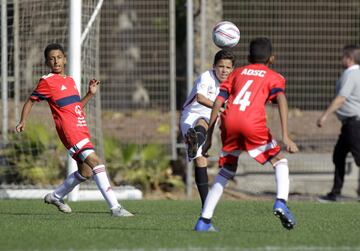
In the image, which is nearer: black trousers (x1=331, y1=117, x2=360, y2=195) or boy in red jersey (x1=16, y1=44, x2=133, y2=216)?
boy in red jersey (x1=16, y1=44, x2=133, y2=216)

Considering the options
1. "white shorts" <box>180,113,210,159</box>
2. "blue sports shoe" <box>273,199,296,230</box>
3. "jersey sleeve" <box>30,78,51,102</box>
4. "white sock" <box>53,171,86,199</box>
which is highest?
"jersey sleeve" <box>30,78,51,102</box>

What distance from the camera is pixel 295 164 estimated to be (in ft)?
62.3

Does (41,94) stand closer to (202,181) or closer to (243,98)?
(202,181)

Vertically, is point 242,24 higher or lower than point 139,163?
higher

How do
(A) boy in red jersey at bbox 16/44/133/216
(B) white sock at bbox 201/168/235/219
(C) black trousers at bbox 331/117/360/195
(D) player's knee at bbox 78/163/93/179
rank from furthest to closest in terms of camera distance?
(C) black trousers at bbox 331/117/360/195 → (D) player's knee at bbox 78/163/93/179 → (A) boy in red jersey at bbox 16/44/133/216 → (B) white sock at bbox 201/168/235/219

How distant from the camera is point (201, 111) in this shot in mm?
12109

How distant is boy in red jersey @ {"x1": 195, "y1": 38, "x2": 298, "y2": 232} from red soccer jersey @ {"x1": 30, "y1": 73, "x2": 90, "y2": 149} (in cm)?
257

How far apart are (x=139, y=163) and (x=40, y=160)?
173 centimetres

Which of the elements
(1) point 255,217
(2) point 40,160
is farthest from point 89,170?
(2) point 40,160

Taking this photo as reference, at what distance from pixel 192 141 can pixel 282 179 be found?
217cm

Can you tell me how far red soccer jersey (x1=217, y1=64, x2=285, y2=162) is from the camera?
30.5 feet

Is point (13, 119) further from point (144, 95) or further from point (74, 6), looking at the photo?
point (74, 6)

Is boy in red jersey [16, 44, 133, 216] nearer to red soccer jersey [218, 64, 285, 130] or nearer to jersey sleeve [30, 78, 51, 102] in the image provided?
jersey sleeve [30, 78, 51, 102]

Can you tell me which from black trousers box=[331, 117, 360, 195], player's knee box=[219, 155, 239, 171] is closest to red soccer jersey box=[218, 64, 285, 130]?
player's knee box=[219, 155, 239, 171]
